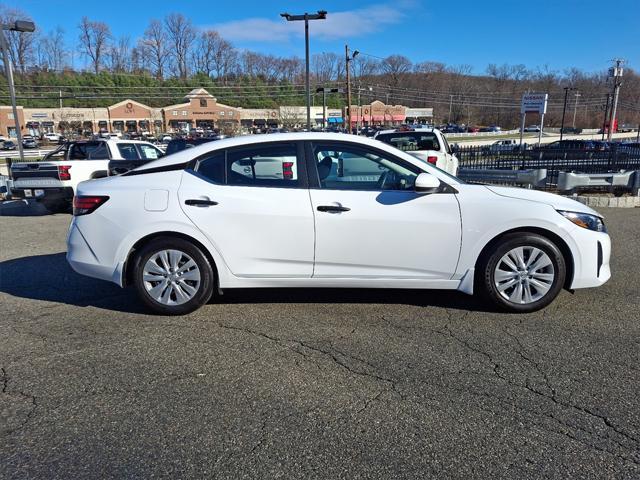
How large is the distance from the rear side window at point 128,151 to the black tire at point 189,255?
303 inches

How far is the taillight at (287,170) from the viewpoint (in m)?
4.12

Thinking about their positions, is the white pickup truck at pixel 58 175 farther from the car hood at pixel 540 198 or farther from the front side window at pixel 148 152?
the car hood at pixel 540 198

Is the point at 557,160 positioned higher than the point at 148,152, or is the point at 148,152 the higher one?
the point at 148,152

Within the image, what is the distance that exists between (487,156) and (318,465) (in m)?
16.6

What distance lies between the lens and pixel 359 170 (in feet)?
13.7

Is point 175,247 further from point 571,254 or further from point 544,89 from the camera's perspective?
point 544,89

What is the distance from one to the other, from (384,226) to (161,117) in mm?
97680

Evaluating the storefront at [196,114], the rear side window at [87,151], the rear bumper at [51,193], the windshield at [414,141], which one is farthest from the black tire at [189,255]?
the storefront at [196,114]

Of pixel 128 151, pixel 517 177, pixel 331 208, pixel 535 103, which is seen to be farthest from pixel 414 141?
pixel 535 103

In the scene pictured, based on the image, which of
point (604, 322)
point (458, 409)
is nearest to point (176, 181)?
point (458, 409)

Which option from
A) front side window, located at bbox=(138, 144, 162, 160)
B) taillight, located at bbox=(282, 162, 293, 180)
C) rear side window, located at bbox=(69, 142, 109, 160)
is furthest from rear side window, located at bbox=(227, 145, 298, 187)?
front side window, located at bbox=(138, 144, 162, 160)

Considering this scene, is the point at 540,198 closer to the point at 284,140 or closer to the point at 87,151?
the point at 284,140

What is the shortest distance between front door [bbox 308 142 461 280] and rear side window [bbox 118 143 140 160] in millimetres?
8267

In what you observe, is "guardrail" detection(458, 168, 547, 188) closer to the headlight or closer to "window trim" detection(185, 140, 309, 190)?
the headlight
